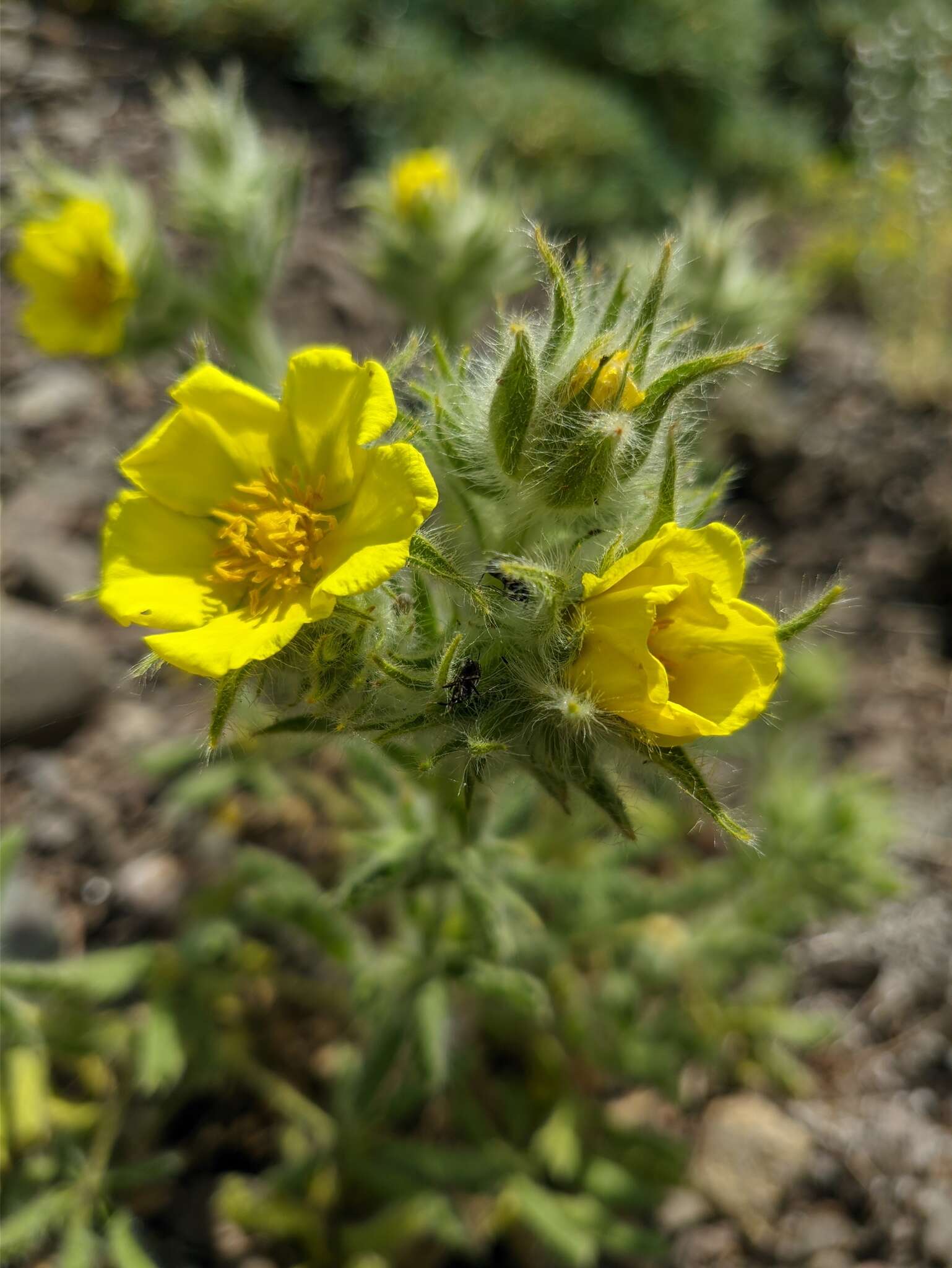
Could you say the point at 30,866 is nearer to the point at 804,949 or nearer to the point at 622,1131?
the point at 622,1131

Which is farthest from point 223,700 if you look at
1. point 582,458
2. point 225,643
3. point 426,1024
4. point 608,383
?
point 426,1024

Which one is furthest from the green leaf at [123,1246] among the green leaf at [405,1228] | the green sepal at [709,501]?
the green sepal at [709,501]

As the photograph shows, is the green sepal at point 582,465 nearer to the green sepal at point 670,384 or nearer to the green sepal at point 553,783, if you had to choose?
the green sepal at point 670,384

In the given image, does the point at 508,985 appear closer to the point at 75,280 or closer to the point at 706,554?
the point at 706,554

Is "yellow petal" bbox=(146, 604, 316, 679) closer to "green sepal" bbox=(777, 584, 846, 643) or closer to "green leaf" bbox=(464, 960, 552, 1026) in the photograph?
"green sepal" bbox=(777, 584, 846, 643)

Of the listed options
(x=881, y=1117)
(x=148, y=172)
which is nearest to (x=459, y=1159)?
(x=881, y=1117)
